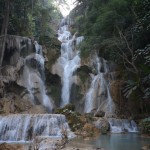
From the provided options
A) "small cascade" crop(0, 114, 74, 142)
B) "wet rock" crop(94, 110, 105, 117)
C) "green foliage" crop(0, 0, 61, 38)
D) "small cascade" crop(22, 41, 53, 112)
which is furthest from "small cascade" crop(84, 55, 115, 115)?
"green foliage" crop(0, 0, 61, 38)

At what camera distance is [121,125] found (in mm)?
17891

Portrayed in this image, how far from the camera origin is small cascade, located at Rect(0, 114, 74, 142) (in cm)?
1456

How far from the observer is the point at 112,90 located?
21.7 metres

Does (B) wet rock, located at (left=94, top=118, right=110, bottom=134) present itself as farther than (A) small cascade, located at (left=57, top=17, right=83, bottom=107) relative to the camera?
No

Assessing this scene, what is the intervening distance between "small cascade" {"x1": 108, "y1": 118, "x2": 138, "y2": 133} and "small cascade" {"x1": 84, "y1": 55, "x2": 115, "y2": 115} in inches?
115

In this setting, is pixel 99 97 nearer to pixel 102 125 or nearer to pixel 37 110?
pixel 37 110

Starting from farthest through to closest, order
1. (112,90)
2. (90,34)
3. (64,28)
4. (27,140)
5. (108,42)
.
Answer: (64,28) → (90,34) → (112,90) → (108,42) → (27,140)

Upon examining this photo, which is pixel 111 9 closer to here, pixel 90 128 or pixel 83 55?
pixel 83 55

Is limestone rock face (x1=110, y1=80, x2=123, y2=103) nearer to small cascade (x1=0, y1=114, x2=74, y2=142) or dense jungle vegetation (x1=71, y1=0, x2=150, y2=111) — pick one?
dense jungle vegetation (x1=71, y1=0, x2=150, y2=111)

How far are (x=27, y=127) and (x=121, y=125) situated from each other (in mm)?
5952

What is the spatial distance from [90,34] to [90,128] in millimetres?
9505

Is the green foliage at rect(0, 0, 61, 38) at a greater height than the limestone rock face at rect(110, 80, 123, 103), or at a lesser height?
greater

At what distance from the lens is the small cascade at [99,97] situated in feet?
71.3

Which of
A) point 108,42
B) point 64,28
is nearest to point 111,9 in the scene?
point 108,42
